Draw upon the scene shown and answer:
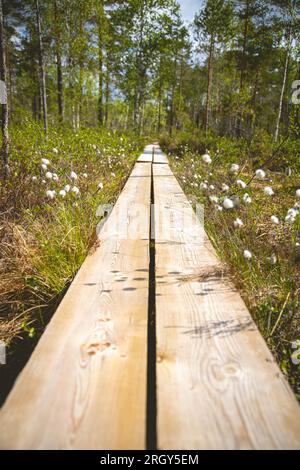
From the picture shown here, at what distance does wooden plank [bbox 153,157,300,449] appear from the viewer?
0.88m

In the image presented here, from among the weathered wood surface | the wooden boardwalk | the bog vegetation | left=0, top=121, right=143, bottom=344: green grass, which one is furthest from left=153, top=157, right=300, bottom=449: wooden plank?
the weathered wood surface

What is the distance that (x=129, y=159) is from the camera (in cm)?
826

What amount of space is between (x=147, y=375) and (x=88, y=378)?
370 mm

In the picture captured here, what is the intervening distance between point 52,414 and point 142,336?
→ 0.48m

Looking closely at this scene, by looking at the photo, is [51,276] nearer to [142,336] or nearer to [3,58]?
[142,336]

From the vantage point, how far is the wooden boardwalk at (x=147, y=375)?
868 millimetres

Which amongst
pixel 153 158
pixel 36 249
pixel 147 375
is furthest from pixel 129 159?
pixel 147 375

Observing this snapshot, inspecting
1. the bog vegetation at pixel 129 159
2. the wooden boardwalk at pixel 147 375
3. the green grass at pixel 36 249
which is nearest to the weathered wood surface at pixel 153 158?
the bog vegetation at pixel 129 159

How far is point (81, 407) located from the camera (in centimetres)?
95

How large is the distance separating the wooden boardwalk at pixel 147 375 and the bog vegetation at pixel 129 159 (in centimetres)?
48

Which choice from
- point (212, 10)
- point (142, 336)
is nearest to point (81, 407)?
point (142, 336)

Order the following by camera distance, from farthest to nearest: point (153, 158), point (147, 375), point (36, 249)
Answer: point (153, 158)
point (36, 249)
point (147, 375)

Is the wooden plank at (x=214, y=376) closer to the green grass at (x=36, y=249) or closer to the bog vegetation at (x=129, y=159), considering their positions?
the bog vegetation at (x=129, y=159)

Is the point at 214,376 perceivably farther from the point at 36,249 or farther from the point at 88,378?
the point at 36,249
